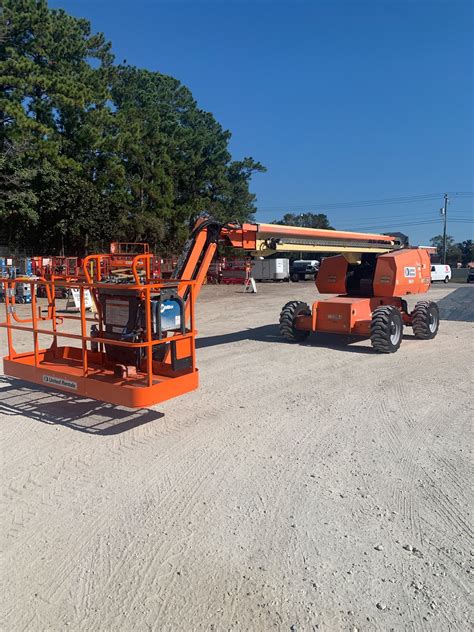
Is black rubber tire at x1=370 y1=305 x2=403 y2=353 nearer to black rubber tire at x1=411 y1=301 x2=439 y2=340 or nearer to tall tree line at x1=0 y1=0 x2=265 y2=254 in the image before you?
black rubber tire at x1=411 y1=301 x2=439 y2=340

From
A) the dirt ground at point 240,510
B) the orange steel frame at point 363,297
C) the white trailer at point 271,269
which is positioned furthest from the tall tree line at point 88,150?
the dirt ground at point 240,510

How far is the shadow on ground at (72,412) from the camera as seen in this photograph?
626cm

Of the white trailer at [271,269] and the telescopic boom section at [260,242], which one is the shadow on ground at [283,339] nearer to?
the telescopic boom section at [260,242]

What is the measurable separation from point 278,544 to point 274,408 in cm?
333

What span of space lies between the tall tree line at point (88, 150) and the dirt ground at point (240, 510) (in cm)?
2092

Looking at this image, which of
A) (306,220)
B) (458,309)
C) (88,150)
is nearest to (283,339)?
(458,309)

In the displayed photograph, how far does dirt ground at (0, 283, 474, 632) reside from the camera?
10.2 feet

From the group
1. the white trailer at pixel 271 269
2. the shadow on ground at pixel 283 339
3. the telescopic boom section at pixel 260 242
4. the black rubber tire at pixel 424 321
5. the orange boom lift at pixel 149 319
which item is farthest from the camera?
the white trailer at pixel 271 269

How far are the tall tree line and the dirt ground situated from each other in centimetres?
2092

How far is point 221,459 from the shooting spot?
5.28 meters

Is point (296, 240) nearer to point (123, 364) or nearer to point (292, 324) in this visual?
point (292, 324)

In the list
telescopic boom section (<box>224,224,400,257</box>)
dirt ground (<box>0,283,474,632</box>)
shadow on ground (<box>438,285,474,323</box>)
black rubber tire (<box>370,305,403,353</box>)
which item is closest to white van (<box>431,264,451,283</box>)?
shadow on ground (<box>438,285,474,323</box>)

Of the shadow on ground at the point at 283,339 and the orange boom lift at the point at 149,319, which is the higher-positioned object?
the orange boom lift at the point at 149,319

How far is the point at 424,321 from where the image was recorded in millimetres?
12469
